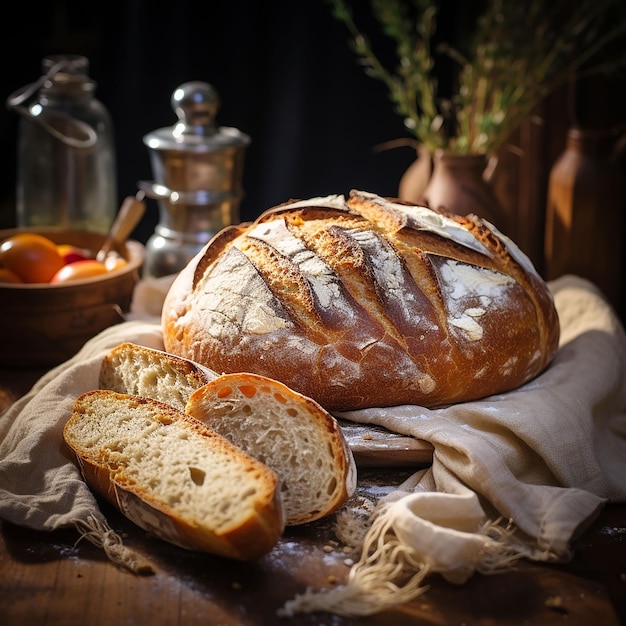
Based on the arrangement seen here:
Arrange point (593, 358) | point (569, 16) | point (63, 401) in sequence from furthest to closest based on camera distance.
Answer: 1. point (569, 16)
2. point (593, 358)
3. point (63, 401)

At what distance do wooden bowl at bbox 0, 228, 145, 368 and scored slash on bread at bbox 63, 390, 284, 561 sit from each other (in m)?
0.59

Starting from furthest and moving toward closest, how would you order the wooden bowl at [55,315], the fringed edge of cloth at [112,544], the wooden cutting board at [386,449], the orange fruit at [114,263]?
1. the orange fruit at [114,263]
2. the wooden bowl at [55,315]
3. the wooden cutting board at [386,449]
4. the fringed edge of cloth at [112,544]

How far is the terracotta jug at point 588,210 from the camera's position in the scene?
2.73 metres

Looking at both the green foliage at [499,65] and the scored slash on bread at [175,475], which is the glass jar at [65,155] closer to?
the green foliage at [499,65]

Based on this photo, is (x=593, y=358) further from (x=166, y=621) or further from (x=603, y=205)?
(x=166, y=621)

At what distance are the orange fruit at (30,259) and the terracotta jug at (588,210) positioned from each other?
1504mm

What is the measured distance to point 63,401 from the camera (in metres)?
1.84

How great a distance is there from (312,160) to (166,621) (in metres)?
2.58

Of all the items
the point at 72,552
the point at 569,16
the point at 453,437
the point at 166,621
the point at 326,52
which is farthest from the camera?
the point at 326,52

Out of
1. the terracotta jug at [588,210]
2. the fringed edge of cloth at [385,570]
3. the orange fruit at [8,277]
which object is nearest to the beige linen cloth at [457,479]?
the fringed edge of cloth at [385,570]

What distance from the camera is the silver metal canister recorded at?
258 centimetres

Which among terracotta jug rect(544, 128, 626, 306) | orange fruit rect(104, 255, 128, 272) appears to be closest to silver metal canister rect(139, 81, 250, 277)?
orange fruit rect(104, 255, 128, 272)

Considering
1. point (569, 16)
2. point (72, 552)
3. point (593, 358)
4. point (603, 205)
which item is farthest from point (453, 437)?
point (569, 16)

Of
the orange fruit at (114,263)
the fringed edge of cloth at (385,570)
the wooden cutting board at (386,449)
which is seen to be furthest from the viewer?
the orange fruit at (114,263)
